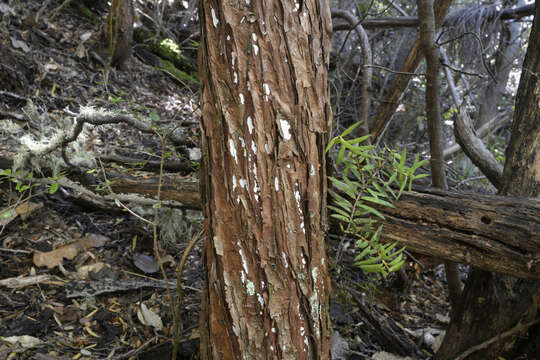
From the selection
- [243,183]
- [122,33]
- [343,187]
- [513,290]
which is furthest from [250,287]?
[122,33]

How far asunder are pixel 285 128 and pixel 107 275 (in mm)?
1689

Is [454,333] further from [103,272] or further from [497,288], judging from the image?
[103,272]

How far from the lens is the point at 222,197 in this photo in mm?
1119

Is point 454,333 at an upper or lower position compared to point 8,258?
lower

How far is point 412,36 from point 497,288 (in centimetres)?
452

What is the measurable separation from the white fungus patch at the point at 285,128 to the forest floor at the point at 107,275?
2.03 ft

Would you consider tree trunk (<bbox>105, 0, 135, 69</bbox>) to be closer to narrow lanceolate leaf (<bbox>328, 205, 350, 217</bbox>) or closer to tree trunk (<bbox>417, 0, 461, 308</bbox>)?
tree trunk (<bbox>417, 0, 461, 308</bbox>)

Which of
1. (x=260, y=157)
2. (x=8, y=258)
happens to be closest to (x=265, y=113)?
(x=260, y=157)

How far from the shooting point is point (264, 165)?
1.08 meters

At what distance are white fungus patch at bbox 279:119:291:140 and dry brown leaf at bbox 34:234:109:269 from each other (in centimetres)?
185

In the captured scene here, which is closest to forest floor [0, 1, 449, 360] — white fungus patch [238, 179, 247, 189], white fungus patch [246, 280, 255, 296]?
white fungus patch [246, 280, 255, 296]

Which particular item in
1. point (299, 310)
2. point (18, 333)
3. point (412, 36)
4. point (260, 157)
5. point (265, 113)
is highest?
point (412, 36)

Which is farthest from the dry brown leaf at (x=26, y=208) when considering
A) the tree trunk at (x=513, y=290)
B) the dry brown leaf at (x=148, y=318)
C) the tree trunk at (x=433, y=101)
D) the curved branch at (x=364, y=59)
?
the tree trunk at (x=513, y=290)

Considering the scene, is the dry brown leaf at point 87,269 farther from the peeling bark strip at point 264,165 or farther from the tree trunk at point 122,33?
the tree trunk at point 122,33
